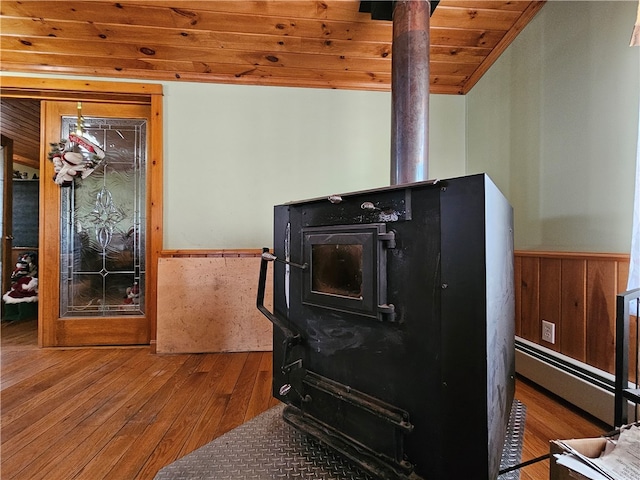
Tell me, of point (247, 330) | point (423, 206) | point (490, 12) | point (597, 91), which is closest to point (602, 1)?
point (597, 91)

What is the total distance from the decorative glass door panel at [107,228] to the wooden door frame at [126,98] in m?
0.14

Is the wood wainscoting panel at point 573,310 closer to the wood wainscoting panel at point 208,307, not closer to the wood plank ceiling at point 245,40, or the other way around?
the wood plank ceiling at point 245,40

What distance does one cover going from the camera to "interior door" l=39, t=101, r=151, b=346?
2061 mm

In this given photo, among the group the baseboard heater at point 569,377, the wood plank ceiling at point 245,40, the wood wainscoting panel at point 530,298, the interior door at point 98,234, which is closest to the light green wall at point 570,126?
the wood wainscoting panel at point 530,298

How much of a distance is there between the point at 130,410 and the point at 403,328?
1337mm

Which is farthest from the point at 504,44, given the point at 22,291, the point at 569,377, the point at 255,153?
the point at 22,291

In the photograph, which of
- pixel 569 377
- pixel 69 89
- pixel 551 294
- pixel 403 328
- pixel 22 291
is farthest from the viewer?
pixel 22 291

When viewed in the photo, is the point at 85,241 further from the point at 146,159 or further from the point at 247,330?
the point at 247,330

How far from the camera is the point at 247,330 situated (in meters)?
2.02

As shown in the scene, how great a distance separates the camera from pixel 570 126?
1343 millimetres

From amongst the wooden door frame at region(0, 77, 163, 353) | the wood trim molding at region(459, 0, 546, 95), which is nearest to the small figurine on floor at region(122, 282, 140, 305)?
the wooden door frame at region(0, 77, 163, 353)

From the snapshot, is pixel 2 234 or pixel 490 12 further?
pixel 2 234

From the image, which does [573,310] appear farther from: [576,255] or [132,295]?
[132,295]

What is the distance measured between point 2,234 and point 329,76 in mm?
3624
